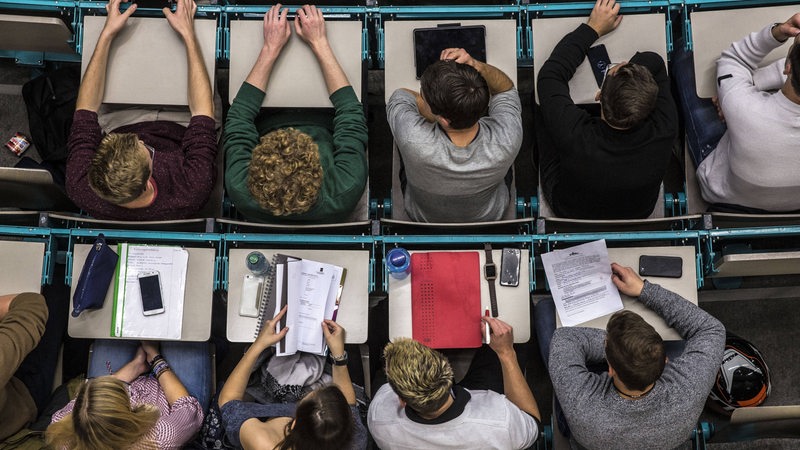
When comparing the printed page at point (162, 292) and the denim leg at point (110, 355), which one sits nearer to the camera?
the printed page at point (162, 292)

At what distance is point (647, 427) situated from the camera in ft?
7.54

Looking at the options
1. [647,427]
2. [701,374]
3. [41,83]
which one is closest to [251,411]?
[647,427]

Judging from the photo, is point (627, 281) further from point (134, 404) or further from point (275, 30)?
point (134, 404)

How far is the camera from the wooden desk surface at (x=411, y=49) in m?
2.97

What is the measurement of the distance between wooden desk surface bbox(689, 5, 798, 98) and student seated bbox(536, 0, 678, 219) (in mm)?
237

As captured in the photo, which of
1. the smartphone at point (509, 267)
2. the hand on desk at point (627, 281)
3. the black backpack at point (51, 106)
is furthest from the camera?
the black backpack at point (51, 106)

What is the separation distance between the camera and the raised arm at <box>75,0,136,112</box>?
2.93 m

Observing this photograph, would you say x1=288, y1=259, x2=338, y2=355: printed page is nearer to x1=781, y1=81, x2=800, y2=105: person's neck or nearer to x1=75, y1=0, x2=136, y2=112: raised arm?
x1=75, y1=0, x2=136, y2=112: raised arm

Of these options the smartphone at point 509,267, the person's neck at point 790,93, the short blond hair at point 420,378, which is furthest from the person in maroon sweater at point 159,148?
the person's neck at point 790,93

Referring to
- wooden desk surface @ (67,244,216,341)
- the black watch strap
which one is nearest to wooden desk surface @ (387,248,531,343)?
the black watch strap

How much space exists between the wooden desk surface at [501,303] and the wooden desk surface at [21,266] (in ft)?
4.92

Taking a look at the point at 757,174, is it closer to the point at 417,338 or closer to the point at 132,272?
the point at 417,338

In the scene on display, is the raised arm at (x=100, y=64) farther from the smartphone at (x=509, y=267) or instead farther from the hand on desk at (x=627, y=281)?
the hand on desk at (x=627, y=281)

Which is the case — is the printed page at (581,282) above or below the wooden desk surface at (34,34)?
below
